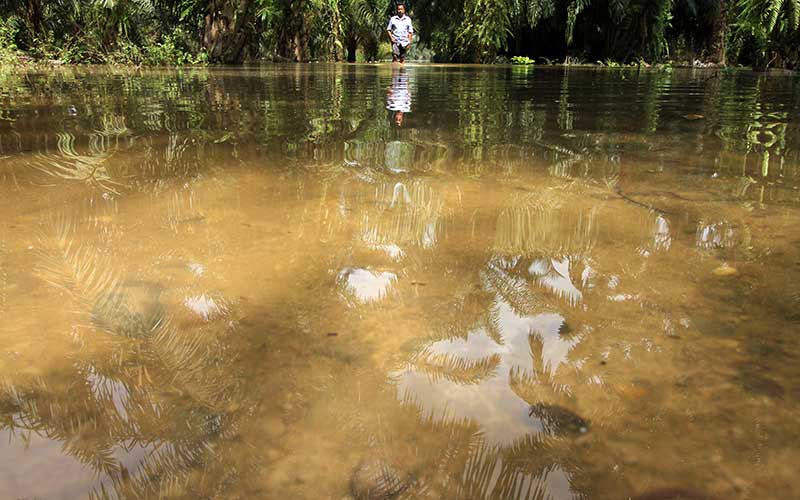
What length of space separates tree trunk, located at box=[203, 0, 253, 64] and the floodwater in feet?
38.2

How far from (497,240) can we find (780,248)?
67cm

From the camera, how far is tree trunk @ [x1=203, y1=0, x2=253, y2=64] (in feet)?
41.8

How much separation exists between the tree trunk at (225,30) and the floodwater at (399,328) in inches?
459

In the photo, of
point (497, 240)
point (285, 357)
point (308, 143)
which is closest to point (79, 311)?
point (285, 357)

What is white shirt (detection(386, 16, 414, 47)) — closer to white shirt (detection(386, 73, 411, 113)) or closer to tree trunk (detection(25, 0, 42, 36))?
tree trunk (detection(25, 0, 42, 36))

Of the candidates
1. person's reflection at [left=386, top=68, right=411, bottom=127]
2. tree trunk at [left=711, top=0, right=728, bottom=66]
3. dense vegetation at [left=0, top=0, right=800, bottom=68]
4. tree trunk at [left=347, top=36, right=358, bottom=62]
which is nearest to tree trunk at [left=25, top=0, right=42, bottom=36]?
dense vegetation at [left=0, top=0, right=800, bottom=68]

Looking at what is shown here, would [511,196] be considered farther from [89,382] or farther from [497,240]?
[89,382]

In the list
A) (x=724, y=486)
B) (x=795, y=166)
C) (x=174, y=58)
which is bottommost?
(x=724, y=486)

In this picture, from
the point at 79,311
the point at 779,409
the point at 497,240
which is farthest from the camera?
the point at 497,240

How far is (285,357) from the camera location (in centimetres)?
93

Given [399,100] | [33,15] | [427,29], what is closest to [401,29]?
[427,29]


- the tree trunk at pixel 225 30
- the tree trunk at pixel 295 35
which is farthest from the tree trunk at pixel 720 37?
the tree trunk at pixel 225 30

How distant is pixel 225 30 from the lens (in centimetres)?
1304

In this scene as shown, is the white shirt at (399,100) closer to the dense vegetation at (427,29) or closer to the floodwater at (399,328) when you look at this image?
the floodwater at (399,328)
